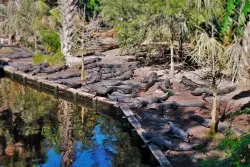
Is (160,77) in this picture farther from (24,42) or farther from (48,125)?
(24,42)

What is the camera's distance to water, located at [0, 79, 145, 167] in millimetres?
13695

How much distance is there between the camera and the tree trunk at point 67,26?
98.5 ft

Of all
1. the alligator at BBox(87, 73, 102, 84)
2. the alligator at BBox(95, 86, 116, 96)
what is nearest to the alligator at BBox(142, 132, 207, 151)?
the alligator at BBox(95, 86, 116, 96)

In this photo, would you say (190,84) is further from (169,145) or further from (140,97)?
(169,145)

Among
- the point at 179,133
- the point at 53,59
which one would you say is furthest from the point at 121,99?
the point at 53,59

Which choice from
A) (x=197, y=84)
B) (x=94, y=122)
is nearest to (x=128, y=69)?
(x=197, y=84)

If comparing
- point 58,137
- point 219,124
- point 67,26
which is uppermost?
point 67,26

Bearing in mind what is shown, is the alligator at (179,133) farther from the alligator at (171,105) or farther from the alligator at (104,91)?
the alligator at (104,91)

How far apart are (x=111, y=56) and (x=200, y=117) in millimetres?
19401

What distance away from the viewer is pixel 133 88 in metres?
21.4

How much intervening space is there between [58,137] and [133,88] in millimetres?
6478

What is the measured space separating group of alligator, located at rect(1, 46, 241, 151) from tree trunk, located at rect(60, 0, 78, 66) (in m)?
1.75

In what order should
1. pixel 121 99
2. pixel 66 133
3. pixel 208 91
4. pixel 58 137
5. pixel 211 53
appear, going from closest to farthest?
pixel 211 53 < pixel 58 137 < pixel 66 133 < pixel 208 91 < pixel 121 99

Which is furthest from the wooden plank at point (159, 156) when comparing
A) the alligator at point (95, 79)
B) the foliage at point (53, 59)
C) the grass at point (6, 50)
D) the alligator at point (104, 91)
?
the grass at point (6, 50)
